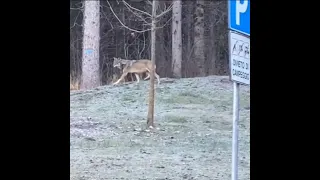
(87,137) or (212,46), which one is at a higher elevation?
(212,46)

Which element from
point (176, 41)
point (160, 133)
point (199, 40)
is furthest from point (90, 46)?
point (160, 133)

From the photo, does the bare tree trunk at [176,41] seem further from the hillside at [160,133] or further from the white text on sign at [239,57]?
the white text on sign at [239,57]

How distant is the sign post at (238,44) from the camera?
17.0ft

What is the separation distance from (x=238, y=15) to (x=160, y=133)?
5.44m

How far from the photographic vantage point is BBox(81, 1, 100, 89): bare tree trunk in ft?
55.2

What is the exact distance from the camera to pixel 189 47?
23.8 metres

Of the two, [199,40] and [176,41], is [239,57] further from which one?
[199,40]

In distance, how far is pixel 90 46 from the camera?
17.0 meters

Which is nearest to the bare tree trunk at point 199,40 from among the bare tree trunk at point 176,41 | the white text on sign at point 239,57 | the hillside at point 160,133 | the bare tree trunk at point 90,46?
the bare tree trunk at point 176,41
